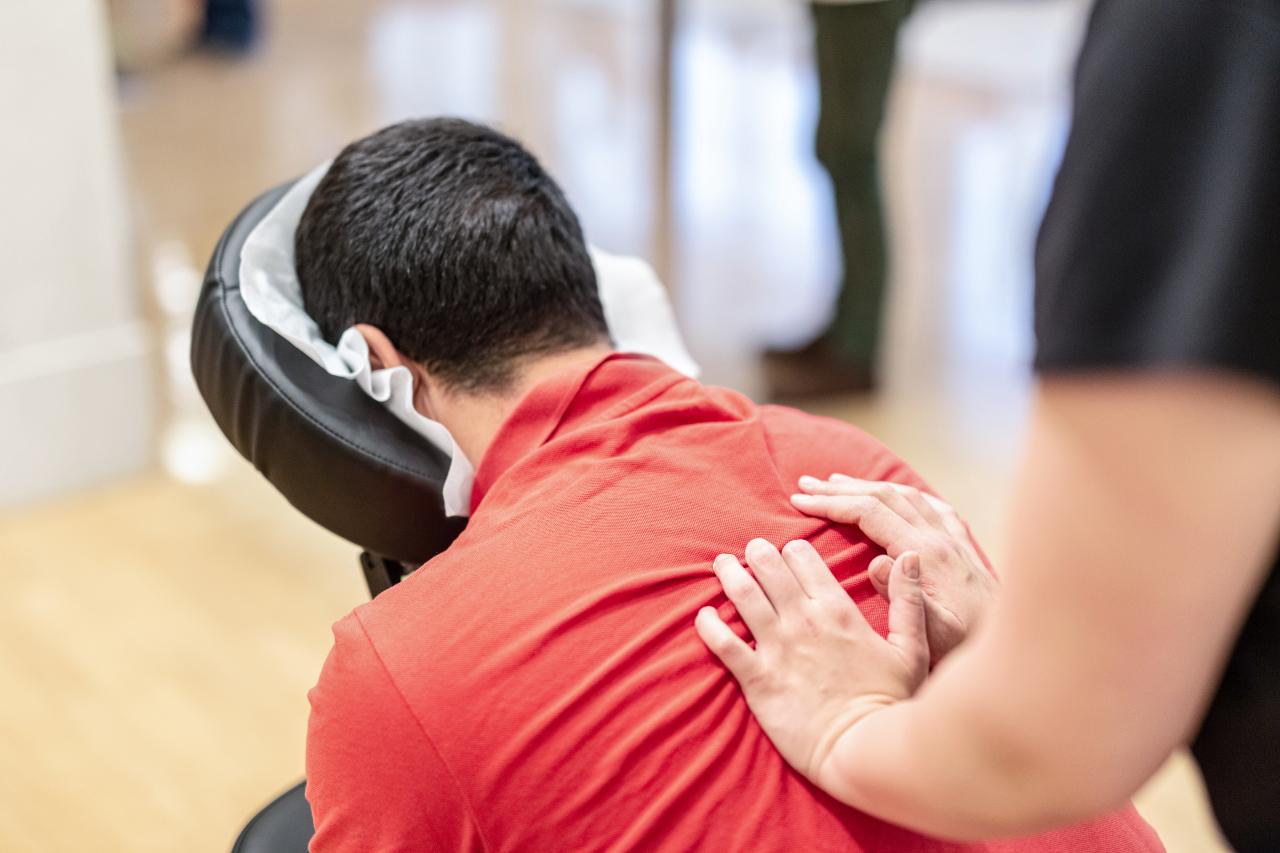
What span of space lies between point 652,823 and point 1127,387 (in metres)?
0.45

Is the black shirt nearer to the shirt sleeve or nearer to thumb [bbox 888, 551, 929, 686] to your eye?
thumb [bbox 888, 551, 929, 686]

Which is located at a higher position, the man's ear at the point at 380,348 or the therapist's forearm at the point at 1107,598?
the therapist's forearm at the point at 1107,598

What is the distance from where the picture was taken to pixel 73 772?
6.09 ft

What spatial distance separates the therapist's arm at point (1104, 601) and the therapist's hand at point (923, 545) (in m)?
0.28

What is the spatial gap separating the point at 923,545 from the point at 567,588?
0.27m

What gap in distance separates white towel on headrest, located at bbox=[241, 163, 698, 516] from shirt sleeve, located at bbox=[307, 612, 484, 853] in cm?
25

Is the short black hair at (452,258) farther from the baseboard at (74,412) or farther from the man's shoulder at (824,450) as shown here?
the baseboard at (74,412)

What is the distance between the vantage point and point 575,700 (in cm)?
88

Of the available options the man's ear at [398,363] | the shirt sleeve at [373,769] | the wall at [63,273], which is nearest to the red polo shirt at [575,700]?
the shirt sleeve at [373,769]

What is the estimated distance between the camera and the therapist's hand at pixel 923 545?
3.21 ft

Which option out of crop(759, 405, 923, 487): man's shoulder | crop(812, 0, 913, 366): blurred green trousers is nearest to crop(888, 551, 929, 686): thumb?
crop(759, 405, 923, 487): man's shoulder

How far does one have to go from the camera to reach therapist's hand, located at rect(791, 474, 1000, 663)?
98 cm

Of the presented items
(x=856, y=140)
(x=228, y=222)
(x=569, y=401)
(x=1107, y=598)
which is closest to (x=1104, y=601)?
(x=1107, y=598)

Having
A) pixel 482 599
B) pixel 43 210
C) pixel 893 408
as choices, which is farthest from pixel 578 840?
pixel 893 408
